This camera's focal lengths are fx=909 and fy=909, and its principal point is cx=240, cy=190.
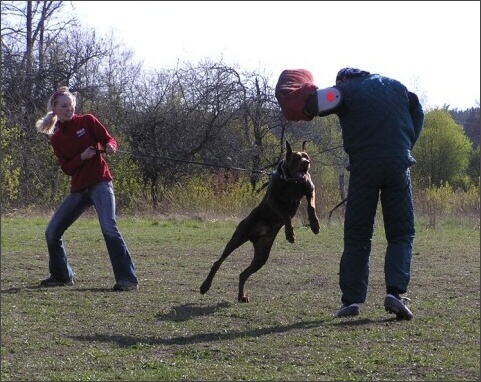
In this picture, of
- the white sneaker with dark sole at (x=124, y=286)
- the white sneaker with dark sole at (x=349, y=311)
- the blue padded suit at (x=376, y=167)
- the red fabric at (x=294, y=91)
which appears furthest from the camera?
the white sneaker with dark sole at (x=124, y=286)

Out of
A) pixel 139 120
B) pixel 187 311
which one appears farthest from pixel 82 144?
pixel 139 120

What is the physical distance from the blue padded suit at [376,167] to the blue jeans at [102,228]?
2.53m

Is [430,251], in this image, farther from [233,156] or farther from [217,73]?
[217,73]

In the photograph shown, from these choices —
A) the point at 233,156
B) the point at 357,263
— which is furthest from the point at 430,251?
the point at 233,156

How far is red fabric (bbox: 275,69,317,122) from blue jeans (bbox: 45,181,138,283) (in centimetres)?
245

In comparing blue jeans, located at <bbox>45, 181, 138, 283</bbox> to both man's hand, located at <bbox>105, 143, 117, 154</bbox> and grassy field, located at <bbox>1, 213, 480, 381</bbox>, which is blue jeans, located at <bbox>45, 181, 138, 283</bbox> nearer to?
grassy field, located at <bbox>1, 213, 480, 381</bbox>

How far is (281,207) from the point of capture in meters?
8.16

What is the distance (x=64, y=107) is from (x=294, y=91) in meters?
2.74

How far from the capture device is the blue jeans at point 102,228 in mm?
8711

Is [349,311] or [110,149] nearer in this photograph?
[349,311]

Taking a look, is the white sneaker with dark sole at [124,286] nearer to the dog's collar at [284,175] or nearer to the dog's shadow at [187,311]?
the dog's shadow at [187,311]

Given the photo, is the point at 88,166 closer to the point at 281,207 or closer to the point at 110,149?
the point at 110,149

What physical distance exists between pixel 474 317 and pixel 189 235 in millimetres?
9397

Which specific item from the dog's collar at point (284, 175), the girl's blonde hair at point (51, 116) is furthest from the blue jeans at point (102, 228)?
the dog's collar at point (284, 175)
